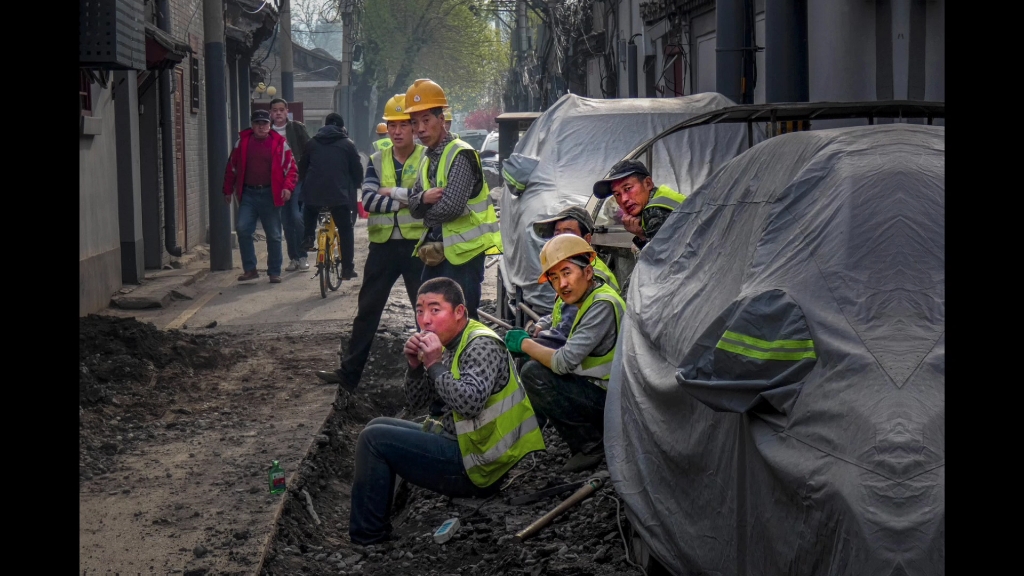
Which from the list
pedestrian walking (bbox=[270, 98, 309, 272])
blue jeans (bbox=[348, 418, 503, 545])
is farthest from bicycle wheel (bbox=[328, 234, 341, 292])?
blue jeans (bbox=[348, 418, 503, 545])

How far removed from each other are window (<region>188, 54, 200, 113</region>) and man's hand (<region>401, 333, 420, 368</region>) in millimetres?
14650

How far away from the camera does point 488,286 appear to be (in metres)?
14.1

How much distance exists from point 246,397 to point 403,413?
1118 mm

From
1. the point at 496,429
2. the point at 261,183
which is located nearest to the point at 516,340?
the point at 496,429

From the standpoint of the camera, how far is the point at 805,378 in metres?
3.00

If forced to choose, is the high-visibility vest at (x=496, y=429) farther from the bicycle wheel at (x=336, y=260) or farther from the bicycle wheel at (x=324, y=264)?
the bicycle wheel at (x=336, y=260)

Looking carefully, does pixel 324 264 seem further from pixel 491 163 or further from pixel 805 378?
pixel 491 163

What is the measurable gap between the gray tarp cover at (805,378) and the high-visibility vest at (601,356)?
3.85 feet

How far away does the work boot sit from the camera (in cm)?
584

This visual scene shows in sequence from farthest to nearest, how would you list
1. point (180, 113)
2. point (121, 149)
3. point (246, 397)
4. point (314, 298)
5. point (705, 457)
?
1. point (180, 113)
2. point (121, 149)
3. point (314, 298)
4. point (246, 397)
5. point (705, 457)
